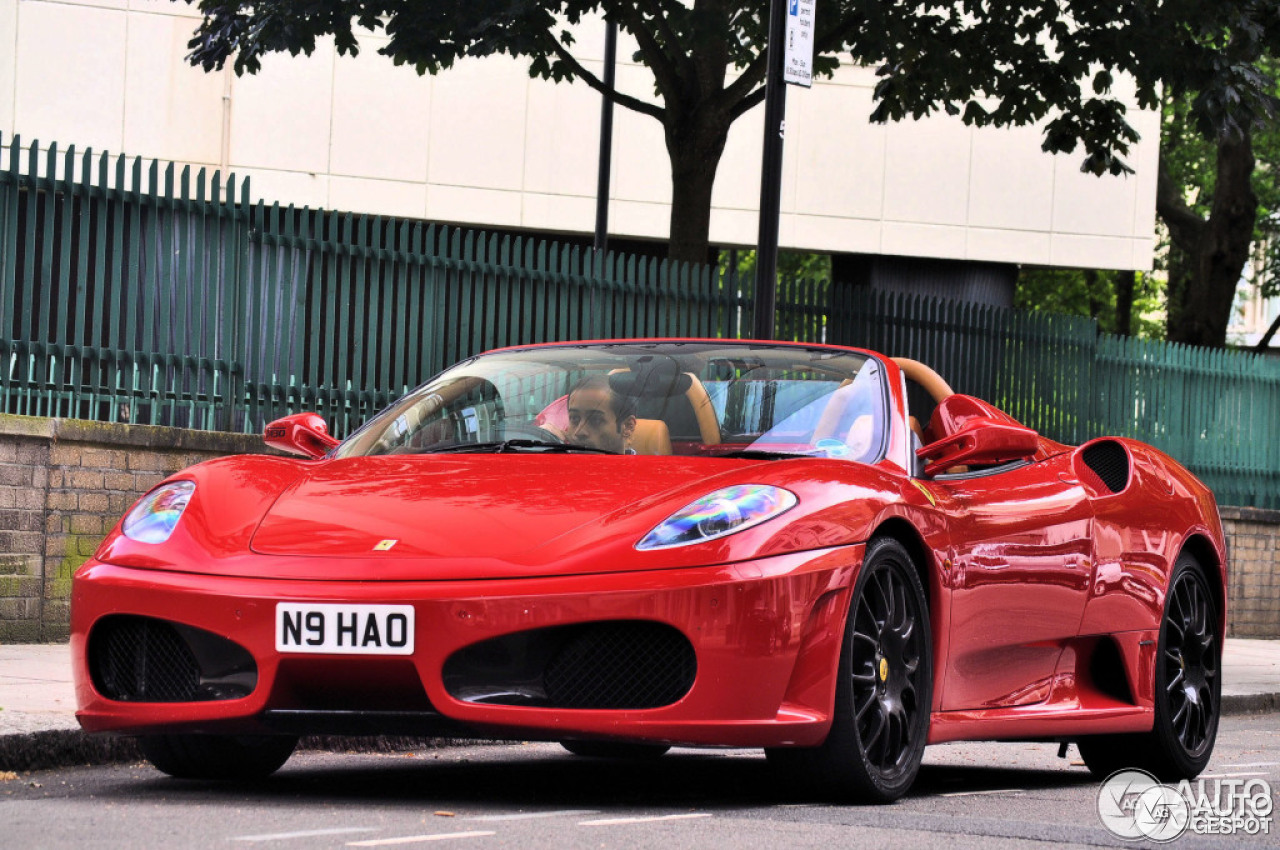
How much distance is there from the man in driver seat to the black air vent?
187 cm

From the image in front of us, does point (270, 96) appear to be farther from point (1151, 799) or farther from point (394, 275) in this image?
point (1151, 799)

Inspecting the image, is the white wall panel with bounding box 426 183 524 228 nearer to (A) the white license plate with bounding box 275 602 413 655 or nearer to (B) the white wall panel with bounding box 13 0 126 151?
(B) the white wall panel with bounding box 13 0 126 151

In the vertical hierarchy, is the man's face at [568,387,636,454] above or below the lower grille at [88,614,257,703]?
above

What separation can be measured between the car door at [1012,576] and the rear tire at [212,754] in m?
2.04

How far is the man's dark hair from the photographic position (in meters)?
6.20

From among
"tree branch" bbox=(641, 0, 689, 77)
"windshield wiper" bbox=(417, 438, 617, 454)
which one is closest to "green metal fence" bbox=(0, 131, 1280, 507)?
"tree branch" bbox=(641, 0, 689, 77)

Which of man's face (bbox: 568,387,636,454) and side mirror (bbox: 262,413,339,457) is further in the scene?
side mirror (bbox: 262,413,339,457)

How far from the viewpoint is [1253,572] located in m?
20.0

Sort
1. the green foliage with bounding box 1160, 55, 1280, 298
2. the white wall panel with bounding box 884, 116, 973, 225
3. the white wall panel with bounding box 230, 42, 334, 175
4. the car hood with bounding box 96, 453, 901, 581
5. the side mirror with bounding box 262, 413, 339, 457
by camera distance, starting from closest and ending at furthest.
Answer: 1. the car hood with bounding box 96, 453, 901, 581
2. the side mirror with bounding box 262, 413, 339, 457
3. the white wall panel with bounding box 230, 42, 334, 175
4. the white wall panel with bounding box 884, 116, 973, 225
5. the green foliage with bounding box 1160, 55, 1280, 298

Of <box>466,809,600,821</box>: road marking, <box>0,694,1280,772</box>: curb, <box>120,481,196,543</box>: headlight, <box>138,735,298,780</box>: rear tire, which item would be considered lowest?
<box>0,694,1280,772</box>: curb

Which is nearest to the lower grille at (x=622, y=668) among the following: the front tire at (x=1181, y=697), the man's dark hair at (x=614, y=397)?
the man's dark hair at (x=614, y=397)

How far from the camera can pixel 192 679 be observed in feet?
17.1

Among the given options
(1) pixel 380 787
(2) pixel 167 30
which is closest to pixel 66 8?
(2) pixel 167 30

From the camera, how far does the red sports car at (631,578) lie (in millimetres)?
4926
